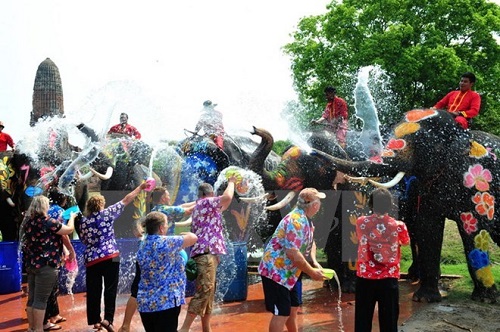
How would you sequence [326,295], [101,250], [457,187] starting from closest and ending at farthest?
1. [101,250]
2. [457,187]
3. [326,295]

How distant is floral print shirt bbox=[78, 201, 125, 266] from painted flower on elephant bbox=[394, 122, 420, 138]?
4117mm

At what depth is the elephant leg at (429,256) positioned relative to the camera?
7891 mm

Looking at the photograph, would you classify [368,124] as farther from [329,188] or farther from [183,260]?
[183,260]

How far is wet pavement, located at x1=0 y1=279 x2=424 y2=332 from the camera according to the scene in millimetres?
6762

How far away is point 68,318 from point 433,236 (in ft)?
16.4

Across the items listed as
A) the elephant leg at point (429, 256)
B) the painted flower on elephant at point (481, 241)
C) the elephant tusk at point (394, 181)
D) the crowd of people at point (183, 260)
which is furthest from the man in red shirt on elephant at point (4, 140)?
the painted flower on elephant at point (481, 241)

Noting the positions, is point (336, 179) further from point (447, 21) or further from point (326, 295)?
point (447, 21)

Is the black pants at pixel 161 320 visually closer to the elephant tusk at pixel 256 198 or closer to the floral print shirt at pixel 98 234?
the floral print shirt at pixel 98 234

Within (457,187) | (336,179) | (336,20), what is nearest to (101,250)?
(336,179)

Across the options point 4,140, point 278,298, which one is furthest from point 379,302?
point 4,140

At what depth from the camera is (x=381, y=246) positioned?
5.35 m

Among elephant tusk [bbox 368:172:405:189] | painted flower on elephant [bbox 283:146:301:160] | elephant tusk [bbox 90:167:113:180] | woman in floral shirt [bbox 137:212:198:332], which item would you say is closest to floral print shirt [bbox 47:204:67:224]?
woman in floral shirt [bbox 137:212:198:332]

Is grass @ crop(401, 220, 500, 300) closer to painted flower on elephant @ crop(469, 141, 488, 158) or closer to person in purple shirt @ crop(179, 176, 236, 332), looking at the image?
painted flower on elephant @ crop(469, 141, 488, 158)

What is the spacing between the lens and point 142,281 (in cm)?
473
